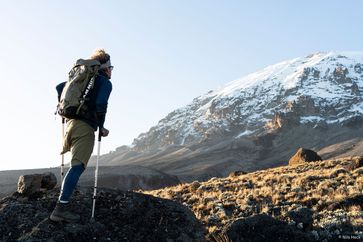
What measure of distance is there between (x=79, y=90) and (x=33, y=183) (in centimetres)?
265

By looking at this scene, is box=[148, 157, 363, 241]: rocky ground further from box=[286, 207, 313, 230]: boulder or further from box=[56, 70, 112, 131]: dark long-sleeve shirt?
box=[56, 70, 112, 131]: dark long-sleeve shirt

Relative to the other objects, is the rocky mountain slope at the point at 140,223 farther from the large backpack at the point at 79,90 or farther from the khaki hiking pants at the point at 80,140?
the large backpack at the point at 79,90

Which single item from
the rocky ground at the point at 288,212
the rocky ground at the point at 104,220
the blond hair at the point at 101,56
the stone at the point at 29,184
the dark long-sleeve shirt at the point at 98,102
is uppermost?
the blond hair at the point at 101,56

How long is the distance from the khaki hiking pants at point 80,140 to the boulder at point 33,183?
1.95 meters

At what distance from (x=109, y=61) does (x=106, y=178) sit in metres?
78.9

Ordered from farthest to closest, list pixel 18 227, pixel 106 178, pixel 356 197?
pixel 106 178
pixel 356 197
pixel 18 227

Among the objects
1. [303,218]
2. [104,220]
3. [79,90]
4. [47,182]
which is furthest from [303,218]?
[79,90]

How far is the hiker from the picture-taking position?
6.57 meters

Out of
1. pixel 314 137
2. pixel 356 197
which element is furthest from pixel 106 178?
pixel 314 137

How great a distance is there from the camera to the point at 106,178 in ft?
275

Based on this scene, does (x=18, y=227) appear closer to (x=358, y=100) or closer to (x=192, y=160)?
(x=192, y=160)

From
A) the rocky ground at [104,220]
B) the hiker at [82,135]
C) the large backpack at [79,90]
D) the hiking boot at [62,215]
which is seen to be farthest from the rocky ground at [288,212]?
the large backpack at [79,90]

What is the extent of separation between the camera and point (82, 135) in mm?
6672

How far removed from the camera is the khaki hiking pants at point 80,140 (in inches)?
262
